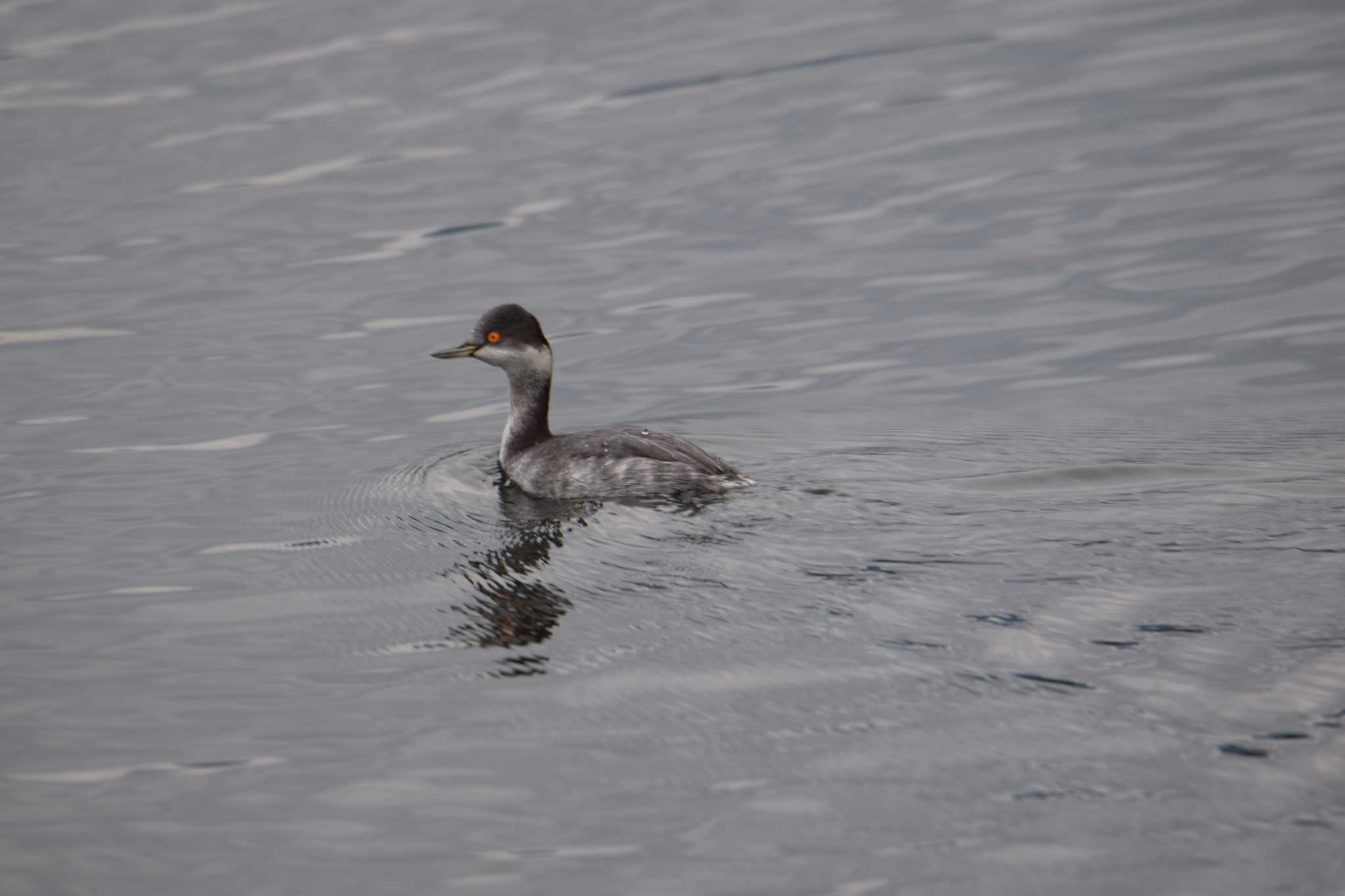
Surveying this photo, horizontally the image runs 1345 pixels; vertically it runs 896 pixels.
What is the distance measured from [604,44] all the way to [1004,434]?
14269mm

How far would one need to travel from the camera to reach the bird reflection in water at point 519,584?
7.77 metres

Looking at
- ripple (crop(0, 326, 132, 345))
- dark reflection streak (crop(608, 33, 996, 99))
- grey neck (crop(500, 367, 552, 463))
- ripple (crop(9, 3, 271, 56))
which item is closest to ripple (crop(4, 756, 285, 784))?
grey neck (crop(500, 367, 552, 463))

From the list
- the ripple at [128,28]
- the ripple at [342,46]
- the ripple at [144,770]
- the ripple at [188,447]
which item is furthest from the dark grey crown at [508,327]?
the ripple at [128,28]

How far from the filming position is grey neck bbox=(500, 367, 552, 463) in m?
10.8

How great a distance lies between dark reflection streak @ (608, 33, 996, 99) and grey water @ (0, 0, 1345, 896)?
0.42 feet

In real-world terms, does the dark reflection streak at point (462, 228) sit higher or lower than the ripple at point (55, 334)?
higher

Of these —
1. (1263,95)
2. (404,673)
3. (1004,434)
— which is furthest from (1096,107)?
(404,673)

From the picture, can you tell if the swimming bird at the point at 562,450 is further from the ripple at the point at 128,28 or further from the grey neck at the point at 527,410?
the ripple at the point at 128,28

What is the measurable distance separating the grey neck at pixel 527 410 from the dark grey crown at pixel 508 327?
207 mm

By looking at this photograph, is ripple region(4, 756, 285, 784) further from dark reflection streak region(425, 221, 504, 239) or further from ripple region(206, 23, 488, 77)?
ripple region(206, 23, 488, 77)

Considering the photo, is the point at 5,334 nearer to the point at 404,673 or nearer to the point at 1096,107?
the point at 404,673

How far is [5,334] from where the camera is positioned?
1445 cm

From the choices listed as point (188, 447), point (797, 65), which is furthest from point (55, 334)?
point (797, 65)

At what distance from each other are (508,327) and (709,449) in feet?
5.24
